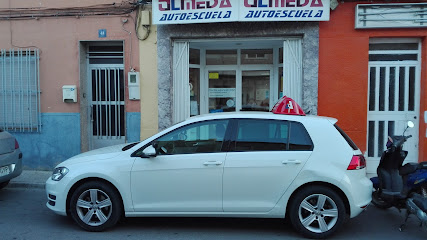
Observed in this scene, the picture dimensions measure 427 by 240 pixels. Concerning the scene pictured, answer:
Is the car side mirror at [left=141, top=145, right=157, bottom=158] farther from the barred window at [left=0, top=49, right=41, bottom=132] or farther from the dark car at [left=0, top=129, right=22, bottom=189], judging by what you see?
the barred window at [left=0, top=49, right=41, bottom=132]

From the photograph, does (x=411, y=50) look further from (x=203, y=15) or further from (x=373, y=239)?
(x=373, y=239)

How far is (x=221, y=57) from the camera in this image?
966 centimetres

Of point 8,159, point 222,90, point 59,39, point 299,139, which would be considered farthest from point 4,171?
point 222,90

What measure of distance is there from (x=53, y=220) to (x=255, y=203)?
2980 millimetres

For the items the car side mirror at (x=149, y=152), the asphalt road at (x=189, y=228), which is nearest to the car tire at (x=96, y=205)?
the asphalt road at (x=189, y=228)

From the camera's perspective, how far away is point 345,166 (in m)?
4.79

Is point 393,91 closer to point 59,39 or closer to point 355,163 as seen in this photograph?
point 355,163

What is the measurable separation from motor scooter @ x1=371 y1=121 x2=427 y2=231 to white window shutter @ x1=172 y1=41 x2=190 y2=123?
15.0ft

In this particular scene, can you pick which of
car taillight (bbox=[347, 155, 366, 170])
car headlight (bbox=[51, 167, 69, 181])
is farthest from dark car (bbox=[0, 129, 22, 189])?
car taillight (bbox=[347, 155, 366, 170])

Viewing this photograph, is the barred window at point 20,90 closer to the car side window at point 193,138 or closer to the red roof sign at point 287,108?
the car side window at point 193,138

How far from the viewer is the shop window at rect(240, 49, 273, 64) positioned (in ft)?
31.2

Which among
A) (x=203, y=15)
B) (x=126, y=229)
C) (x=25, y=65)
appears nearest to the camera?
(x=126, y=229)

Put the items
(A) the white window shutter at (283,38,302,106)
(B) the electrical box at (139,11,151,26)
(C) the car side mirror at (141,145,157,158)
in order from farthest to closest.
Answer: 1. (B) the electrical box at (139,11,151,26)
2. (A) the white window shutter at (283,38,302,106)
3. (C) the car side mirror at (141,145,157,158)

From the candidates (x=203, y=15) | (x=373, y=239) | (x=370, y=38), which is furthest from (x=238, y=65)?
(x=373, y=239)
